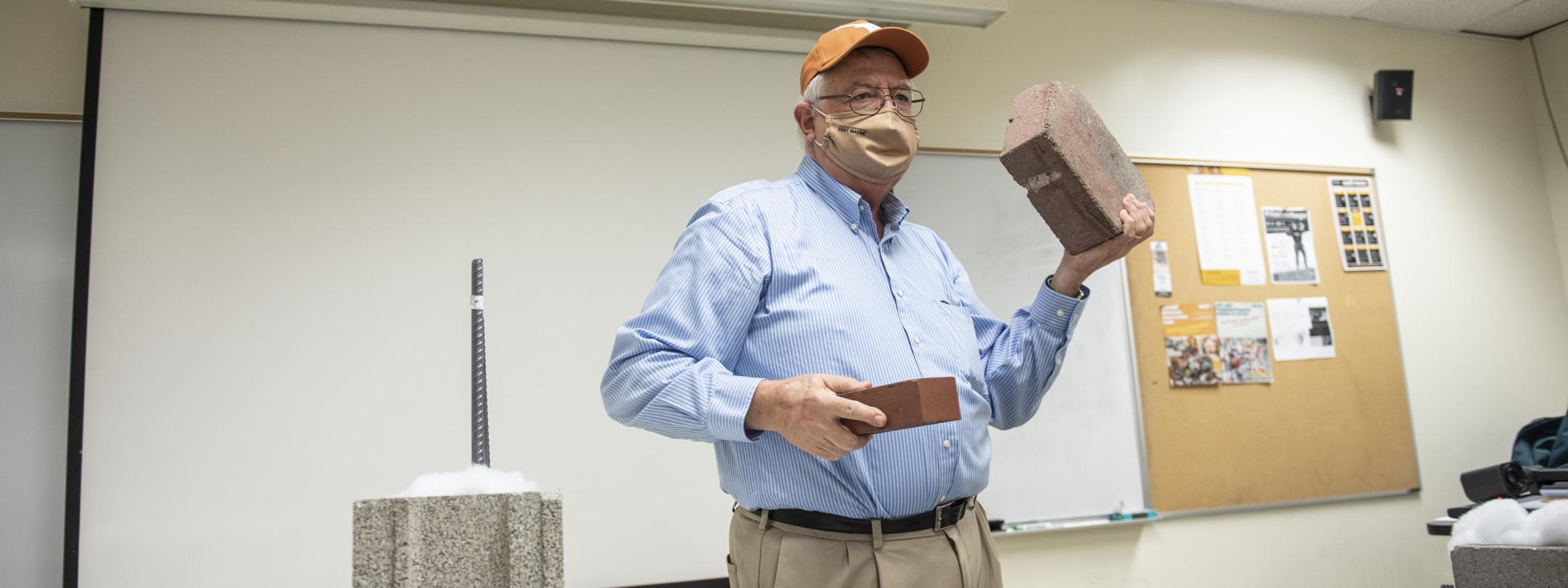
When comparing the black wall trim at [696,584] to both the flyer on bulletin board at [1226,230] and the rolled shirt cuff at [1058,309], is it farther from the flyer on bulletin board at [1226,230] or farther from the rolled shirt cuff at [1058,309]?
the flyer on bulletin board at [1226,230]

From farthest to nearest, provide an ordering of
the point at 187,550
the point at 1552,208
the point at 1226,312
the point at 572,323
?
the point at 1552,208 → the point at 1226,312 → the point at 572,323 → the point at 187,550

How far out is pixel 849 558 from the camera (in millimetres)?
1284

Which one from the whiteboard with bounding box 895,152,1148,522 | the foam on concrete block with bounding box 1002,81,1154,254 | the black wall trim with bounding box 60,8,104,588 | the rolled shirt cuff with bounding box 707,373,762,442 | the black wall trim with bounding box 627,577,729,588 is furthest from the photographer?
the whiteboard with bounding box 895,152,1148,522

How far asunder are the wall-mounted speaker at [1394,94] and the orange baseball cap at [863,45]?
3.20 metres

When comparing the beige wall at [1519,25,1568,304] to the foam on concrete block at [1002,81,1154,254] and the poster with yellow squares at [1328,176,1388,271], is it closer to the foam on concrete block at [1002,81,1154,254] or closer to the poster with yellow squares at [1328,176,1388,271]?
the poster with yellow squares at [1328,176,1388,271]

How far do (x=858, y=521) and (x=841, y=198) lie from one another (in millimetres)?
520

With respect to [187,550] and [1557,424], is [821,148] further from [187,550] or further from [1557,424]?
[1557,424]

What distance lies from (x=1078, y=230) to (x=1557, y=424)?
2.88m

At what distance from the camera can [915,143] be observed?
61.6 inches

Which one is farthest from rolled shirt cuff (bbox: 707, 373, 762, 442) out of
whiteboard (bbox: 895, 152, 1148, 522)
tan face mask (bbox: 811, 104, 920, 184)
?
whiteboard (bbox: 895, 152, 1148, 522)

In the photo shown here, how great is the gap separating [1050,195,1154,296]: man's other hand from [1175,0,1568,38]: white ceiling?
9.00ft

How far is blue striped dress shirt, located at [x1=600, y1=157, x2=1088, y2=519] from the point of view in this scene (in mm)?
1240

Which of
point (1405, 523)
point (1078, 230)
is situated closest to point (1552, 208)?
point (1405, 523)

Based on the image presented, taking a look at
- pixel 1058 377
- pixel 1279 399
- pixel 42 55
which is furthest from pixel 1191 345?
pixel 42 55
